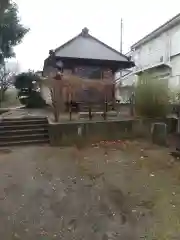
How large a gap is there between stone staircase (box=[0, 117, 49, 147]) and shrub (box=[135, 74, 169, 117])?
4.02m

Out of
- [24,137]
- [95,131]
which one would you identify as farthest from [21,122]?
[95,131]

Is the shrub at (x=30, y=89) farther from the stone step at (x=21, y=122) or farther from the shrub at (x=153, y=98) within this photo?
the shrub at (x=153, y=98)

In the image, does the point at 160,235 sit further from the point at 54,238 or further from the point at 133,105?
the point at 133,105

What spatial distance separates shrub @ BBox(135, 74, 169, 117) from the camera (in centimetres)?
1034

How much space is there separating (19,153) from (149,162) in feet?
12.9

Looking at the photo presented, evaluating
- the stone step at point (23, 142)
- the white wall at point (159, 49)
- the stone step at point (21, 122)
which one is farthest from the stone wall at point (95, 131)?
the white wall at point (159, 49)

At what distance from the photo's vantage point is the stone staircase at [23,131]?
29.8 ft

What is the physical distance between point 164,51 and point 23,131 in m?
12.6

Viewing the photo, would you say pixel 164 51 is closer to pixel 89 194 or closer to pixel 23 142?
pixel 23 142

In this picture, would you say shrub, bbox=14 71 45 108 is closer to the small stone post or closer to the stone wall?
the stone wall

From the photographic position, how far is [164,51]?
18000 millimetres

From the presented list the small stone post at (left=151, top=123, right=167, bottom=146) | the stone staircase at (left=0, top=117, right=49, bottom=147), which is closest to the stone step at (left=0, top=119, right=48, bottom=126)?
the stone staircase at (left=0, top=117, right=49, bottom=147)

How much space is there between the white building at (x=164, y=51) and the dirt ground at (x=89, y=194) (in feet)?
25.6

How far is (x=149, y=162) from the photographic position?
7031 millimetres
